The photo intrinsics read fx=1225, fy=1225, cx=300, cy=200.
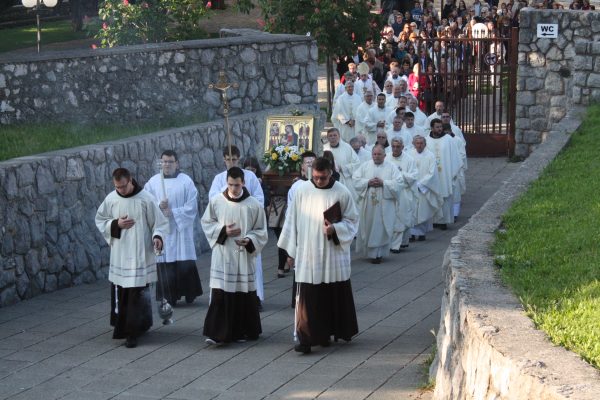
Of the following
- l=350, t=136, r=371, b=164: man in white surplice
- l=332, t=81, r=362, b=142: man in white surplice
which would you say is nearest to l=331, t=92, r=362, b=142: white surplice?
l=332, t=81, r=362, b=142: man in white surplice

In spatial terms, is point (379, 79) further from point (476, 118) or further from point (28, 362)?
point (28, 362)

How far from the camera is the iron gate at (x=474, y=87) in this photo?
23.4 metres

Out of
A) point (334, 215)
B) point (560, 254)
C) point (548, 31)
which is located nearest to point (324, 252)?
point (334, 215)

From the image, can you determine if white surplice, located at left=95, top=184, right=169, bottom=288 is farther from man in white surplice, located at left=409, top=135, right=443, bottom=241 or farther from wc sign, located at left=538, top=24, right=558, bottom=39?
wc sign, located at left=538, top=24, right=558, bottom=39

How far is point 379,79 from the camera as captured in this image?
2667 centimetres

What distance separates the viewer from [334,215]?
1038cm

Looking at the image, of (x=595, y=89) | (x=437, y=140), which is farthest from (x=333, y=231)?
(x=595, y=89)

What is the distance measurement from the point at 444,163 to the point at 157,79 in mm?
4416

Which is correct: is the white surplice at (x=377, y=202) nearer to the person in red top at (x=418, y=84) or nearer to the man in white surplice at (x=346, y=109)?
the man in white surplice at (x=346, y=109)

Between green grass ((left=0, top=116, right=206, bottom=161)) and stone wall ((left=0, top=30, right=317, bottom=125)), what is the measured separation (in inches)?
9.8

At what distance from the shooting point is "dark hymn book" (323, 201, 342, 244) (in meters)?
10.4

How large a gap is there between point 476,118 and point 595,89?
4263 millimetres

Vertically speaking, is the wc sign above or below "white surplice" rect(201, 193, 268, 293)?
above

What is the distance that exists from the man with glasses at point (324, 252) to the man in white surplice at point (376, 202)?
4.84 m
